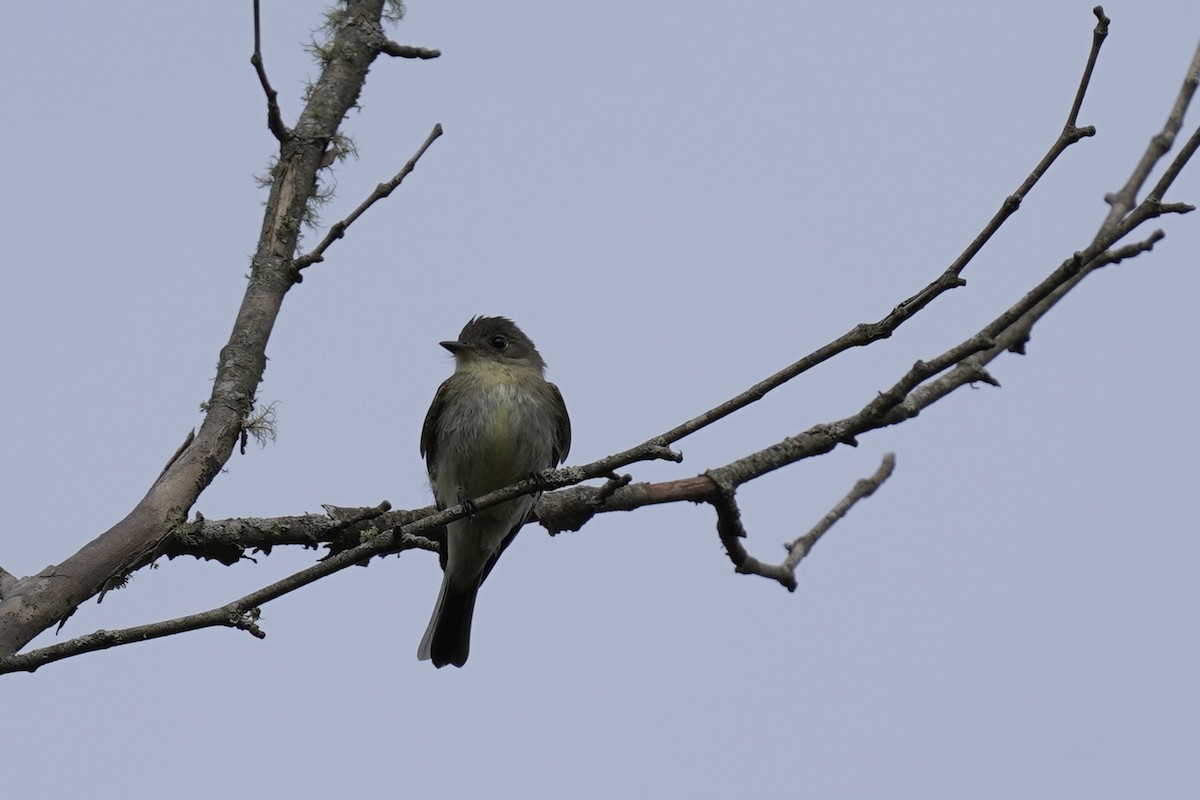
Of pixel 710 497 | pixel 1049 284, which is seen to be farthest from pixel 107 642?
pixel 710 497

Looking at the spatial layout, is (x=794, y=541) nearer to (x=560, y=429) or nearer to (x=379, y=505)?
(x=560, y=429)

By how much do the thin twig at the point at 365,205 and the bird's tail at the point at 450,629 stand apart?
279 cm

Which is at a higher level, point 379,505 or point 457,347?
point 457,347

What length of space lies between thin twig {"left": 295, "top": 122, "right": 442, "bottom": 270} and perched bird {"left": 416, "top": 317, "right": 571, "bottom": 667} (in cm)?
192

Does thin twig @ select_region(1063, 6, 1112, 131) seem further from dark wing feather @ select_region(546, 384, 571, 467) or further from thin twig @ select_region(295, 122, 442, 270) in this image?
dark wing feather @ select_region(546, 384, 571, 467)

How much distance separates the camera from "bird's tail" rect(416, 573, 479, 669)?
720cm

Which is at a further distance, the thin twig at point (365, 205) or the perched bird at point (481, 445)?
the perched bird at point (481, 445)

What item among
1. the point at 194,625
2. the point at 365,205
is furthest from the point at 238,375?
the point at 194,625

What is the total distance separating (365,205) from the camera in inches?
181

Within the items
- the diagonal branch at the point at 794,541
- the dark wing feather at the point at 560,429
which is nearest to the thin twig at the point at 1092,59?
the diagonal branch at the point at 794,541

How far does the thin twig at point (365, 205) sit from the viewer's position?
15.1ft

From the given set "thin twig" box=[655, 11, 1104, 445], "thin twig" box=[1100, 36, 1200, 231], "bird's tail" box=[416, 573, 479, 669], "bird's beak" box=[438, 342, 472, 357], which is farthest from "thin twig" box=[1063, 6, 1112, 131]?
"bird's tail" box=[416, 573, 479, 669]

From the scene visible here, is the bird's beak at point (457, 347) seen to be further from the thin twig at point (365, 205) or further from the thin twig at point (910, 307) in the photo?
the thin twig at point (910, 307)

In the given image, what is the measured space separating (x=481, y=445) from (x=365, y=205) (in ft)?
7.36
